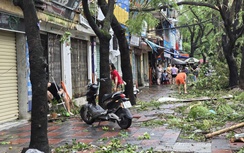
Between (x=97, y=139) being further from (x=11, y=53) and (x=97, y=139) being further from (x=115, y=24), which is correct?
(x=115, y=24)

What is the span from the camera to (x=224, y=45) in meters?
17.3

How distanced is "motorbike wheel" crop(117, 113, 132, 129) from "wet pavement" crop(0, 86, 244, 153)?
0.35 feet

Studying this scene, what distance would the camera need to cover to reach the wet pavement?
5629 mm

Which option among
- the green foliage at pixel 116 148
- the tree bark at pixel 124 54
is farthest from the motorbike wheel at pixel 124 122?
the tree bark at pixel 124 54

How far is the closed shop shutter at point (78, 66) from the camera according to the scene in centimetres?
1320

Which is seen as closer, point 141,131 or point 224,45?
point 141,131

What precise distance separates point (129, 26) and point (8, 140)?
864cm

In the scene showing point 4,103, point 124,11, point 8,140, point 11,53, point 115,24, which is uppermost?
point 124,11

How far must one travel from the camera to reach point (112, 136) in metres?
6.88

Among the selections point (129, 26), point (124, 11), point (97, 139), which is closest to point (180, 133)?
point (97, 139)

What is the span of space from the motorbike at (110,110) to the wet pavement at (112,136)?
20cm

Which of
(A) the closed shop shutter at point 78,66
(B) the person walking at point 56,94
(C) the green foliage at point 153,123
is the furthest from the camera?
(A) the closed shop shutter at point 78,66

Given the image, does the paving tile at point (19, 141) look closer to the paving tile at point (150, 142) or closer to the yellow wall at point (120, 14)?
the paving tile at point (150, 142)

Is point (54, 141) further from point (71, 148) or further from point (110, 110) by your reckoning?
point (110, 110)
